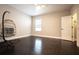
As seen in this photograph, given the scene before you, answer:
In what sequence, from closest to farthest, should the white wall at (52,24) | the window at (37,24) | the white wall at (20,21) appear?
the white wall at (20,21)
the window at (37,24)
the white wall at (52,24)

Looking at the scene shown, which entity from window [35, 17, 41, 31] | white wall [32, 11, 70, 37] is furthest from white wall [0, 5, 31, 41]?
white wall [32, 11, 70, 37]

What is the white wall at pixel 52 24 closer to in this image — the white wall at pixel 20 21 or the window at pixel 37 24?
the window at pixel 37 24

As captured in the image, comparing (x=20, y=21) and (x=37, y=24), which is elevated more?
(x=20, y=21)

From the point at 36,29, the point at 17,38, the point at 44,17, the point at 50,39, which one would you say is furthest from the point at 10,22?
the point at 50,39

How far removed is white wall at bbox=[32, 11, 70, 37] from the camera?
356 centimetres

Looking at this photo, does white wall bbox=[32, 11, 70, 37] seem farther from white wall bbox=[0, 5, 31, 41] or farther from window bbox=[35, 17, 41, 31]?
white wall bbox=[0, 5, 31, 41]

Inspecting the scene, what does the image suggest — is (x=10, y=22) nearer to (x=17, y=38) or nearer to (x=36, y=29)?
(x=17, y=38)

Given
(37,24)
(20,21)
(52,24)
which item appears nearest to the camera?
(20,21)

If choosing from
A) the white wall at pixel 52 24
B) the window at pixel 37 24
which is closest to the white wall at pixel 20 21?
the window at pixel 37 24

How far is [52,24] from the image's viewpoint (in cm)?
365

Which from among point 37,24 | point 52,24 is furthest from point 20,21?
point 52,24

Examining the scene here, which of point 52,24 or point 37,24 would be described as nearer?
point 37,24

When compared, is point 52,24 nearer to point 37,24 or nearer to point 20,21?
point 37,24

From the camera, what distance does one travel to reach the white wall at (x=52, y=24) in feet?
11.7
